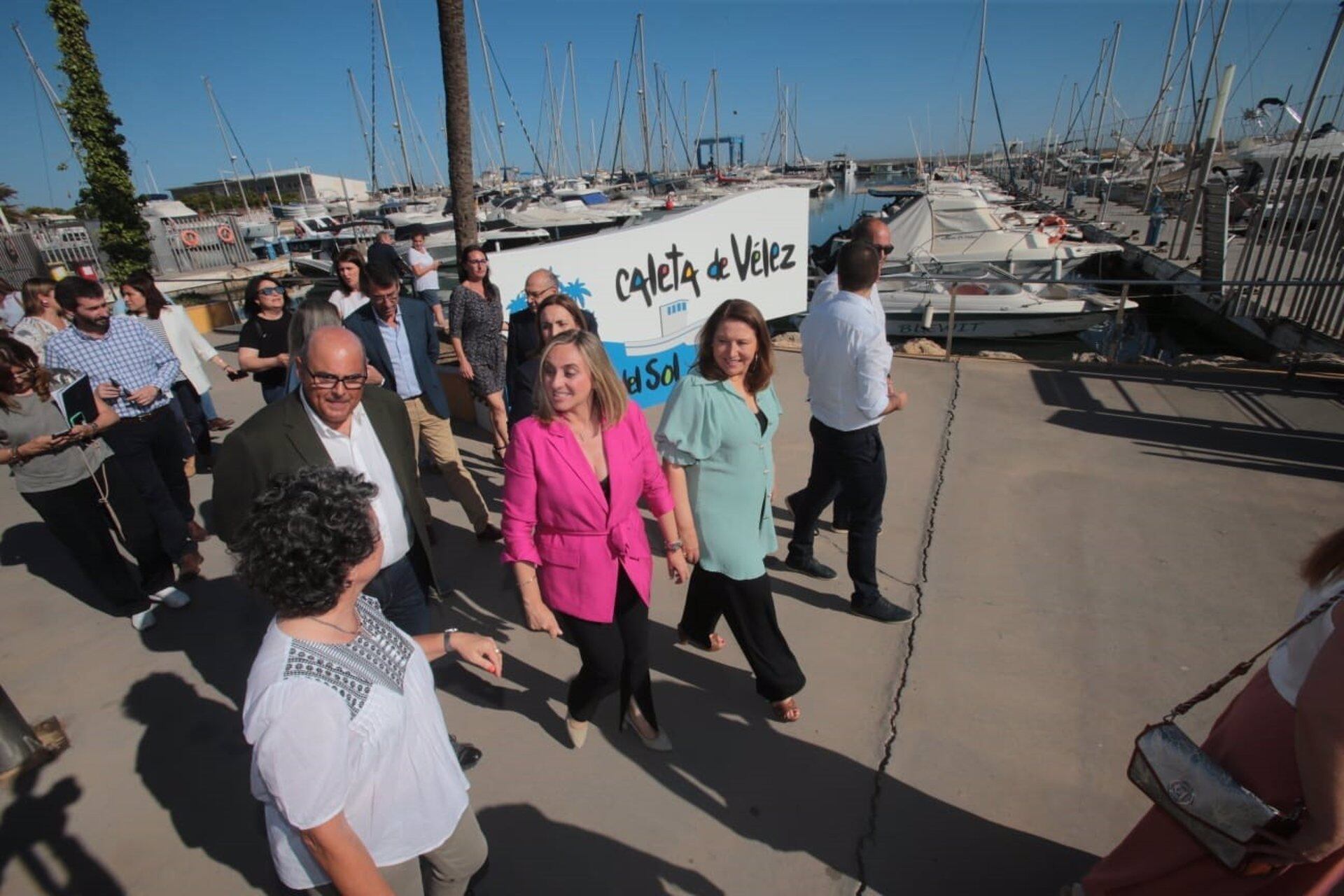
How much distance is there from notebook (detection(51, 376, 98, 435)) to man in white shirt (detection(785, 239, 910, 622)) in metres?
3.67

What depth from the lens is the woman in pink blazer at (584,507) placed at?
219 centimetres

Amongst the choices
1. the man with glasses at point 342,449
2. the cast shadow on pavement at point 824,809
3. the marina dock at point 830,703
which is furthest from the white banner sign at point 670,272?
the cast shadow on pavement at point 824,809

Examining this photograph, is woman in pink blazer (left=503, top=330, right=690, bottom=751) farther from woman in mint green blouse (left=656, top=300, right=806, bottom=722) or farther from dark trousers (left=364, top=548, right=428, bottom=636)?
dark trousers (left=364, top=548, right=428, bottom=636)

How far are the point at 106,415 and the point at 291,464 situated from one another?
2.03m

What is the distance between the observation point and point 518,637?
3.38m

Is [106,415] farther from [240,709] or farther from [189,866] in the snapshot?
[189,866]

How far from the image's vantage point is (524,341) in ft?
12.2

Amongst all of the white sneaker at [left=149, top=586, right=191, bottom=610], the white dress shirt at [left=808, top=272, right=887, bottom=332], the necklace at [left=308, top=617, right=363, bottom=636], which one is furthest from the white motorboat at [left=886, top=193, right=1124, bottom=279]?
the necklace at [left=308, top=617, right=363, bottom=636]

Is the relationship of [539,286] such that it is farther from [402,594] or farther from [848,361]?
[402,594]

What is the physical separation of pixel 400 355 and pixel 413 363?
9 centimetres

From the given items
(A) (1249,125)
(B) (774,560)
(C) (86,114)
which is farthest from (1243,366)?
(A) (1249,125)

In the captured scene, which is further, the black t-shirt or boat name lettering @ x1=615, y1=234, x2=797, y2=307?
boat name lettering @ x1=615, y1=234, x2=797, y2=307

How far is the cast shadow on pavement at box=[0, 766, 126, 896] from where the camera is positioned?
224cm

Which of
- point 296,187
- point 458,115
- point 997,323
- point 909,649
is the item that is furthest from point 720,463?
point 296,187
